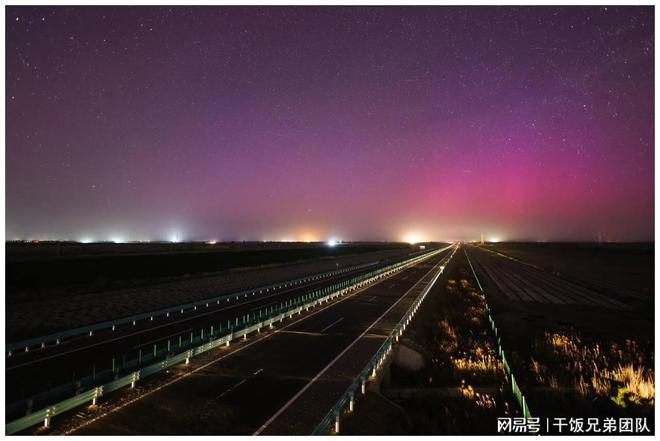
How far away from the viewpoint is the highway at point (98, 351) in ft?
46.9

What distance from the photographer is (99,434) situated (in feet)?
34.3

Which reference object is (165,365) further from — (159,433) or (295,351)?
(295,351)

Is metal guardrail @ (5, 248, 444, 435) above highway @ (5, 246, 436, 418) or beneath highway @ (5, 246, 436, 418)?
above

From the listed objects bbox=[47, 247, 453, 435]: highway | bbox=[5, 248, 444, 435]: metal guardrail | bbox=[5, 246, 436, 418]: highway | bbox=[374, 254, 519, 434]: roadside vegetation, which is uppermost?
bbox=[5, 248, 444, 435]: metal guardrail

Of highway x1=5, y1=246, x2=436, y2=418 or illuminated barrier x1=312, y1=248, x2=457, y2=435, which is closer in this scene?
illuminated barrier x1=312, y1=248, x2=457, y2=435

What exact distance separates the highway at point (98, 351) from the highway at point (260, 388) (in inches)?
101

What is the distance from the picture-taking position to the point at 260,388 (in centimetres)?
1386

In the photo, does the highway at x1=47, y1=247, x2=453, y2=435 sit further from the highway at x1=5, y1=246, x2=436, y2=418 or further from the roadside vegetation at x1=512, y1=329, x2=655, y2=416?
the roadside vegetation at x1=512, y1=329, x2=655, y2=416

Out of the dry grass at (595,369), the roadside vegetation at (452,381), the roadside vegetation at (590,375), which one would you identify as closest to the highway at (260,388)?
the roadside vegetation at (452,381)

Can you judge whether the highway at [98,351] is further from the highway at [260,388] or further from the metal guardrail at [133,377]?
the highway at [260,388]

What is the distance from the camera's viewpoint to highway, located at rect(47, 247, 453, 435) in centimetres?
1111

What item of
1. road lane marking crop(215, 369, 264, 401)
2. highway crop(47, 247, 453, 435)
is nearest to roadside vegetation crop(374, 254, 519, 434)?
highway crop(47, 247, 453, 435)

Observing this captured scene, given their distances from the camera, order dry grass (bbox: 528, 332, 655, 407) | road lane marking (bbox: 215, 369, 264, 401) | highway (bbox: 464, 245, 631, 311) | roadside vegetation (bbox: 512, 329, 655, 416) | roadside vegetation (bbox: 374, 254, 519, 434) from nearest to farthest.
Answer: roadside vegetation (bbox: 374, 254, 519, 434)
road lane marking (bbox: 215, 369, 264, 401)
roadside vegetation (bbox: 512, 329, 655, 416)
dry grass (bbox: 528, 332, 655, 407)
highway (bbox: 464, 245, 631, 311)

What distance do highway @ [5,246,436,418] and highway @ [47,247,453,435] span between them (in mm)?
2563
